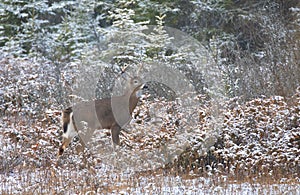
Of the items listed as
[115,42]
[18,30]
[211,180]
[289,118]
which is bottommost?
[211,180]

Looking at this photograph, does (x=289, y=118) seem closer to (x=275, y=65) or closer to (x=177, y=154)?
(x=177, y=154)

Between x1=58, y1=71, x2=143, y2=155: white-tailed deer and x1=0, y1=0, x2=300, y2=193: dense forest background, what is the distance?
0.32 metres

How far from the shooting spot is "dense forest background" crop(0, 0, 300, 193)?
8789mm

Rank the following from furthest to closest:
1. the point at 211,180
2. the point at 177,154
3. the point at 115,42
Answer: the point at 115,42, the point at 177,154, the point at 211,180

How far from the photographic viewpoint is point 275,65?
13.1 metres

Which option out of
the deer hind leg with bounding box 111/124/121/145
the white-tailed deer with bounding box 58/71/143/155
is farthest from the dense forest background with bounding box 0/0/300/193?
the white-tailed deer with bounding box 58/71/143/155

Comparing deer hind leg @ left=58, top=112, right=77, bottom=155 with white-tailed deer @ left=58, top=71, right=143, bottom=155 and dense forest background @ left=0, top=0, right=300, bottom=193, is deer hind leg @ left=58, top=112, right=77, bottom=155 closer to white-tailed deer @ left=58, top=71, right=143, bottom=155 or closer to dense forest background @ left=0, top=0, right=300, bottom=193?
white-tailed deer @ left=58, top=71, right=143, bottom=155

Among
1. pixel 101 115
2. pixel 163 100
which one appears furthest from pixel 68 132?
pixel 163 100

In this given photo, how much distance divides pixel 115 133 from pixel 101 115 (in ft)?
1.60

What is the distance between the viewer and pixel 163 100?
12.5m

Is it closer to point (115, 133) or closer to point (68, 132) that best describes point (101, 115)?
point (115, 133)

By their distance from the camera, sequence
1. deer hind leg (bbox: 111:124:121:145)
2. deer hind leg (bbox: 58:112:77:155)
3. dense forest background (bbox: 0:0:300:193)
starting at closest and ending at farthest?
dense forest background (bbox: 0:0:300:193) < deer hind leg (bbox: 58:112:77:155) < deer hind leg (bbox: 111:124:121:145)

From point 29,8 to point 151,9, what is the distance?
4497mm

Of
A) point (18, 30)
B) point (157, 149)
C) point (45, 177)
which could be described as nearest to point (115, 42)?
point (18, 30)
